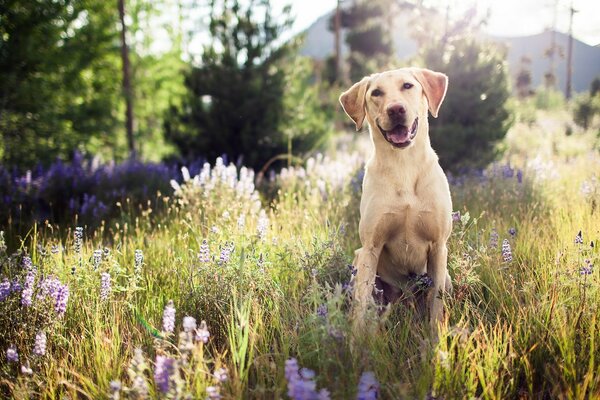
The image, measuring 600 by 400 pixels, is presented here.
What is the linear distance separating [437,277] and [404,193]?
56cm

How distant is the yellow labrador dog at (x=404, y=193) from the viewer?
295 centimetres

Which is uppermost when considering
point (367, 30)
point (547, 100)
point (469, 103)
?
point (367, 30)

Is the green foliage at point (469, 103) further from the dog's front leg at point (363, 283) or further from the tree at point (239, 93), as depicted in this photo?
the dog's front leg at point (363, 283)

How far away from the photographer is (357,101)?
3.40 meters

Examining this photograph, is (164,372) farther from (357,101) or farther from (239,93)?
(239,93)

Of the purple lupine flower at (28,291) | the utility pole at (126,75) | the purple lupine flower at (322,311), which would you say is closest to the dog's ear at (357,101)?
the purple lupine flower at (322,311)

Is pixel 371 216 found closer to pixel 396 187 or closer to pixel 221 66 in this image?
pixel 396 187

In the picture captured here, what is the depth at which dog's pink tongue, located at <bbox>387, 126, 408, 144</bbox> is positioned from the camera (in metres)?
2.96

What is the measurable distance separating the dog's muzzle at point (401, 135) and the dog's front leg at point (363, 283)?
2.21 feet

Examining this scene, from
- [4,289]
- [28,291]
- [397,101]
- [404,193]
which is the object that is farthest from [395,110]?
[4,289]

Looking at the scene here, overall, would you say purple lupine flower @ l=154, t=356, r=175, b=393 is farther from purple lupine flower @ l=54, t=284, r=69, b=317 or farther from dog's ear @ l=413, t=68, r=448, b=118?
dog's ear @ l=413, t=68, r=448, b=118

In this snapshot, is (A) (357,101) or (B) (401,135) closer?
(B) (401,135)

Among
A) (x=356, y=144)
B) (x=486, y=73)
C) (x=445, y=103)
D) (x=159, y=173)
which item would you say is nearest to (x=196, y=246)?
(x=159, y=173)

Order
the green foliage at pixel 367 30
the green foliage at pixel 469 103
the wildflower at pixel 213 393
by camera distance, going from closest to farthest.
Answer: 1. the wildflower at pixel 213 393
2. the green foliage at pixel 469 103
3. the green foliage at pixel 367 30
